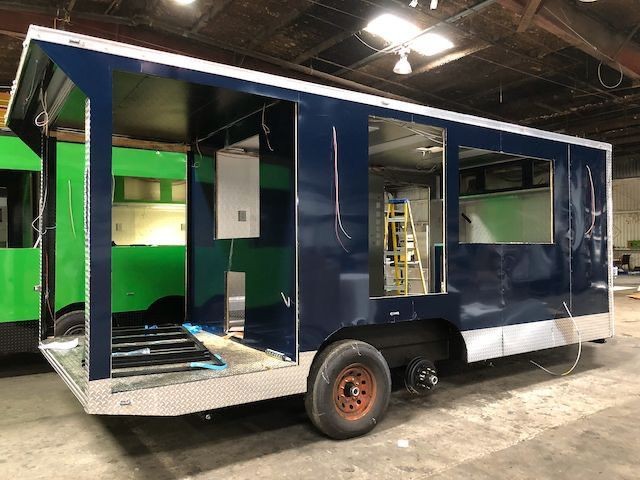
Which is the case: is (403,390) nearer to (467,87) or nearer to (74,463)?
(74,463)

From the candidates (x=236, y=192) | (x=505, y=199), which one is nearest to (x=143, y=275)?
(x=236, y=192)

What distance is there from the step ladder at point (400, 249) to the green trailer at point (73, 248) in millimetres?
2689

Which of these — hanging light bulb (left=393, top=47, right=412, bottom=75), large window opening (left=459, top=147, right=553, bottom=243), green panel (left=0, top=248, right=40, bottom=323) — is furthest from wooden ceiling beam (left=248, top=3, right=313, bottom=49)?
green panel (left=0, top=248, right=40, bottom=323)

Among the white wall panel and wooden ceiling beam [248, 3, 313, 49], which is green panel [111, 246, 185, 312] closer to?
wooden ceiling beam [248, 3, 313, 49]

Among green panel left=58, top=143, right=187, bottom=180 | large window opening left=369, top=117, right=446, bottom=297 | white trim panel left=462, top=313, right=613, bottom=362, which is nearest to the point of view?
white trim panel left=462, top=313, right=613, bottom=362

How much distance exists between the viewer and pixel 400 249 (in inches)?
265

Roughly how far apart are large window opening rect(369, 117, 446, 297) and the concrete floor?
4.14ft

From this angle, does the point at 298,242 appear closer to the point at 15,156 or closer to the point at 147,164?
the point at 147,164

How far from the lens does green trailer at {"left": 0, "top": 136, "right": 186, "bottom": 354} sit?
5.77 m

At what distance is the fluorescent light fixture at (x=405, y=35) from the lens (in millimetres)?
7297

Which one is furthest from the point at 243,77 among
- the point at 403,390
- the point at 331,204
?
the point at 403,390

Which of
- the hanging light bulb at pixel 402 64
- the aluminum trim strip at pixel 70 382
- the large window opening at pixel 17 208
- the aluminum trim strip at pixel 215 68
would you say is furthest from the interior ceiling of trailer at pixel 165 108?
the hanging light bulb at pixel 402 64

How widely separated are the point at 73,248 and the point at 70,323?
884mm

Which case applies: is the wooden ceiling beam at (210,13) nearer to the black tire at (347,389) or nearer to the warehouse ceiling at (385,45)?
the warehouse ceiling at (385,45)
